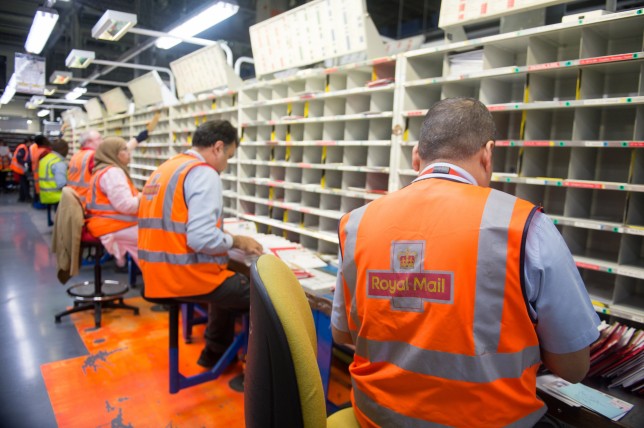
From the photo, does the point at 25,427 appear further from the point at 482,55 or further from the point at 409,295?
the point at 482,55

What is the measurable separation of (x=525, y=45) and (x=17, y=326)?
4.85m

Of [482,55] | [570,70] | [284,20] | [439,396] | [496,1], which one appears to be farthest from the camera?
[284,20]

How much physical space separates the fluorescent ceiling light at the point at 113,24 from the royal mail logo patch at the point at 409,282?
486 cm

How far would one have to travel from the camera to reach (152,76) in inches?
273

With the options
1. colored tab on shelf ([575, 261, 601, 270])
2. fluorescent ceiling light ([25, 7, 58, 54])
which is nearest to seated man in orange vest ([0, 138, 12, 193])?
fluorescent ceiling light ([25, 7, 58, 54])

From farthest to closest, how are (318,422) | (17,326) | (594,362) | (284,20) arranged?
(17,326) < (284,20) < (594,362) < (318,422)

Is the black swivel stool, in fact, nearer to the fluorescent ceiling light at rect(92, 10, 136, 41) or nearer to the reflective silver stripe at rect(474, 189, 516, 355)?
the fluorescent ceiling light at rect(92, 10, 136, 41)

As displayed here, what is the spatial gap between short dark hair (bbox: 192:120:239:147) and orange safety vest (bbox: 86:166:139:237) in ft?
5.81

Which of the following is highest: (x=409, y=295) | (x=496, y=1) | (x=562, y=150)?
(x=496, y=1)

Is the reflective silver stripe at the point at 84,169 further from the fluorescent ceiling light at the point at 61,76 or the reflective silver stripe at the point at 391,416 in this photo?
the reflective silver stripe at the point at 391,416

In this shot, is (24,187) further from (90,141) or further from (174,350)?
(174,350)

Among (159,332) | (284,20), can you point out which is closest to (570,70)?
(284,20)

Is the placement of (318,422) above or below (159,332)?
above

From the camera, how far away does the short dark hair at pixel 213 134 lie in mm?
2996
